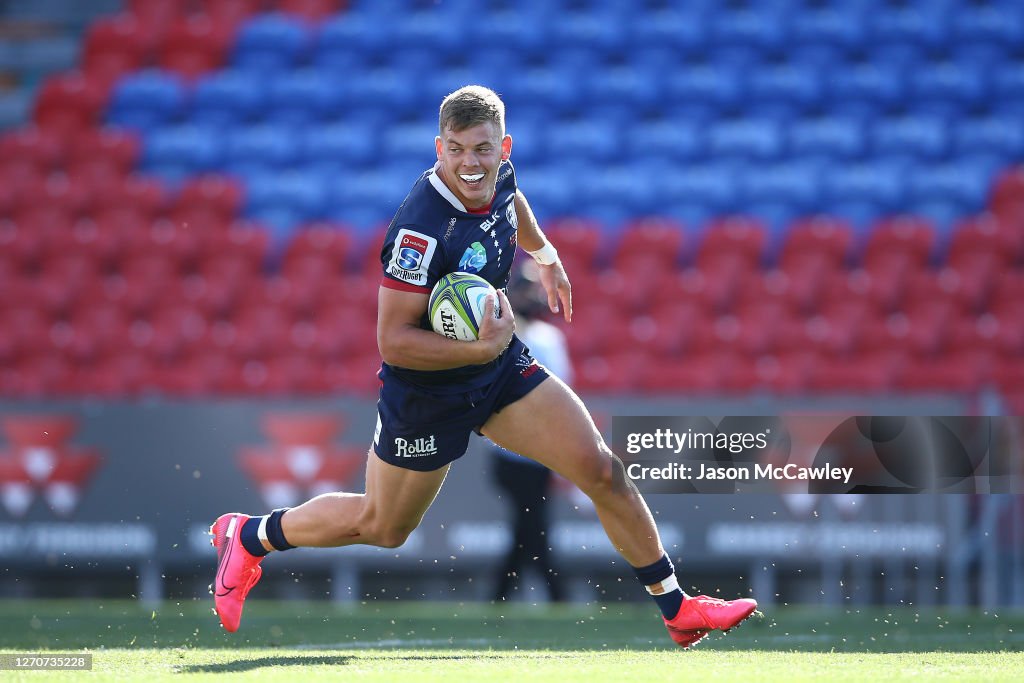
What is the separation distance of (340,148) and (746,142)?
13.3 ft

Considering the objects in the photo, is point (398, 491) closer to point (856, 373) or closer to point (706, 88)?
point (856, 373)

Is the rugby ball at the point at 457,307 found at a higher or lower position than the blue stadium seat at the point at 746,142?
lower

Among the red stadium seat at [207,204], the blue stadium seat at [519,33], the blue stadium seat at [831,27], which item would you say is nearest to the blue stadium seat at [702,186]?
the blue stadium seat at [831,27]

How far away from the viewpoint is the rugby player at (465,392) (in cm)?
480

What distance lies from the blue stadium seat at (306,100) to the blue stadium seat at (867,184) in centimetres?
Answer: 504

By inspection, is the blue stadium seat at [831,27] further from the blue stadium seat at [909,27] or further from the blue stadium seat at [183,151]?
the blue stadium seat at [183,151]

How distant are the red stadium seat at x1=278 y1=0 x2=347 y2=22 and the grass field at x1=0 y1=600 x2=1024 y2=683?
8059 millimetres

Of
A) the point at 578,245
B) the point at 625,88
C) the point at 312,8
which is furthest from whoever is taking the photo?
the point at 312,8

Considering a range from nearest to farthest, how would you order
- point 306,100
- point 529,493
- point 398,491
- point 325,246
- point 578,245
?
point 398,491
point 529,493
point 578,245
point 325,246
point 306,100

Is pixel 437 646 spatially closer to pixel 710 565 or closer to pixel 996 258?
pixel 710 565

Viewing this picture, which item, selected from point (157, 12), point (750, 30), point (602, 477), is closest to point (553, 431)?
point (602, 477)

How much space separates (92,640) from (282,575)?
2589 millimetres

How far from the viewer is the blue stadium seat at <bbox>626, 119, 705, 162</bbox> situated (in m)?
13.1

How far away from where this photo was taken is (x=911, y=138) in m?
13.1
